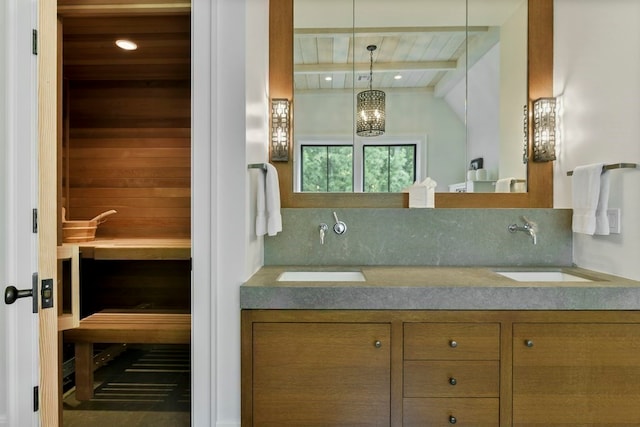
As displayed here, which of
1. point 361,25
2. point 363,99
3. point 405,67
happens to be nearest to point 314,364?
point 363,99

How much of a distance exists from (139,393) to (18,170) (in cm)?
166

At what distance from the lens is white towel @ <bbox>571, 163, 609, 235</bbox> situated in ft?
5.50

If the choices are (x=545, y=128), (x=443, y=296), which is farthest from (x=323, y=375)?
(x=545, y=128)

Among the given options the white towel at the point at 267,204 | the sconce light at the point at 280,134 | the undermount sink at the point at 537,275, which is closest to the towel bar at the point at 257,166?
the white towel at the point at 267,204

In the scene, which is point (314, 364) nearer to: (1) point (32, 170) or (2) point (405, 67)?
(1) point (32, 170)

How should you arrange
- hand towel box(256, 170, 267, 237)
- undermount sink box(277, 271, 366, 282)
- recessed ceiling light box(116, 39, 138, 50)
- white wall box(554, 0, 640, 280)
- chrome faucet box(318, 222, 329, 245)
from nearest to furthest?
white wall box(554, 0, 640, 280)
hand towel box(256, 170, 267, 237)
undermount sink box(277, 271, 366, 282)
chrome faucet box(318, 222, 329, 245)
recessed ceiling light box(116, 39, 138, 50)

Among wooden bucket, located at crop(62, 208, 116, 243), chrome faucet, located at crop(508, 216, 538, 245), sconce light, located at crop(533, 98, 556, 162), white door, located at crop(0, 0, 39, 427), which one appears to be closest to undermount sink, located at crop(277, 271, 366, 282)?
chrome faucet, located at crop(508, 216, 538, 245)

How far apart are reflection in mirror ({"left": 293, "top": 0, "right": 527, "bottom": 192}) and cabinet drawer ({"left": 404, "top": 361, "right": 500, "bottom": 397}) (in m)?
1.05

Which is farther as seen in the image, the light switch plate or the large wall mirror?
the large wall mirror

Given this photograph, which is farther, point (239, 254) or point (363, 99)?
point (363, 99)

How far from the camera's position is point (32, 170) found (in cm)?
120

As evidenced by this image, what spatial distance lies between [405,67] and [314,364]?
180cm

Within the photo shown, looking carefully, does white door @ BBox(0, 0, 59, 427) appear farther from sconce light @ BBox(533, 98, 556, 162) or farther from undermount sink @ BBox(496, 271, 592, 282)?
sconce light @ BBox(533, 98, 556, 162)

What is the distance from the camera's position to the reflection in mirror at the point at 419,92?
2.09 meters
